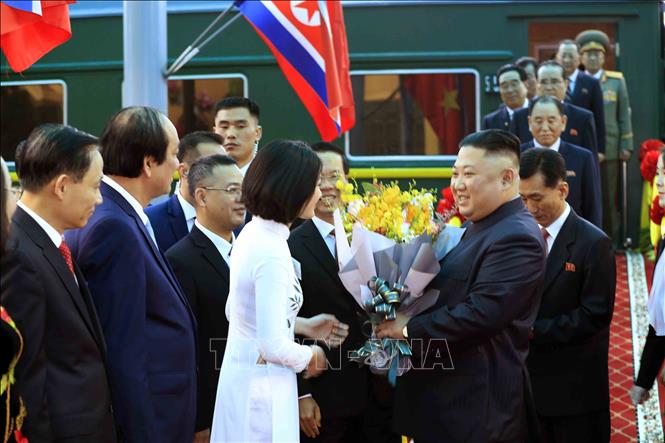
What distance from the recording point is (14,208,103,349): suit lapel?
11.7ft

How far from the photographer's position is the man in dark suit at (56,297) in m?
3.38

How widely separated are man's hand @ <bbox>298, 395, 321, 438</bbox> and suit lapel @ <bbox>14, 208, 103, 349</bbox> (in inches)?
51.9

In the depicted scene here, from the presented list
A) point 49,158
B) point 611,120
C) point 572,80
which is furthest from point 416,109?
point 49,158

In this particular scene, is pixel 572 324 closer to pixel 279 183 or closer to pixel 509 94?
pixel 279 183

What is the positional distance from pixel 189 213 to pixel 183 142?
0.59 meters

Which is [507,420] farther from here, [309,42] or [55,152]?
[309,42]

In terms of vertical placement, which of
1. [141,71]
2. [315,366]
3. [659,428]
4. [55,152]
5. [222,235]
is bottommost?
[659,428]

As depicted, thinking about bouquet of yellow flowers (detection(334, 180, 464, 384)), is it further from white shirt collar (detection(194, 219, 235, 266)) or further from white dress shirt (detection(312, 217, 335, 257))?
white shirt collar (detection(194, 219, 235, 266))

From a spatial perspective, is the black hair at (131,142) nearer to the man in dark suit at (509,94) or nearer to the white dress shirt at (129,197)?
the white dress shirt at (129,197)

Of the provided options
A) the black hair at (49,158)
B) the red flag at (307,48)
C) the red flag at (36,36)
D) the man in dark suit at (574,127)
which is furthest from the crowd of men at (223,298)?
the man in dark suit at (574,127)

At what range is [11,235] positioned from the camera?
137 inches

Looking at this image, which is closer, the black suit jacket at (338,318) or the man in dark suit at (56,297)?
the man in dark suit at (56,297)

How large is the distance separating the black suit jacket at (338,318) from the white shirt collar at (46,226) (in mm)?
1552

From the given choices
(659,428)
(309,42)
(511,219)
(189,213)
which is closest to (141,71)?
(309,42)
